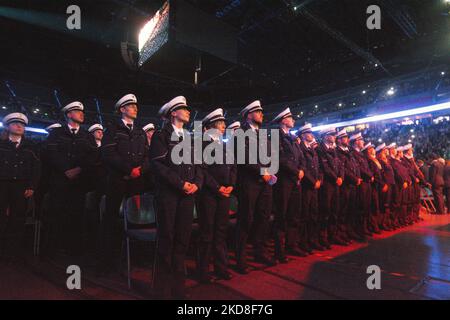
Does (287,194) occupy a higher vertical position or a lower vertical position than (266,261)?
higher

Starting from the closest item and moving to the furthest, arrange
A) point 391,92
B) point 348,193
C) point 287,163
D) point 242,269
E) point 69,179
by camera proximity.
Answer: point 242,269, point 287,163, point 69,179, point 348,193, point 391,92

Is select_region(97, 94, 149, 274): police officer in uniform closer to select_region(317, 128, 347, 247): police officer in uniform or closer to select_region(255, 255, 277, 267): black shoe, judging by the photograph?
select_region(255, 255, 277, 267): black shoe

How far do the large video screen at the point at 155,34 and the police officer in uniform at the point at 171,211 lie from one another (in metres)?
3.21

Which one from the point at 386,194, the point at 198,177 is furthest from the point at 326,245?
the point at 198,177

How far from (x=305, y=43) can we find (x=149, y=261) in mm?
8723

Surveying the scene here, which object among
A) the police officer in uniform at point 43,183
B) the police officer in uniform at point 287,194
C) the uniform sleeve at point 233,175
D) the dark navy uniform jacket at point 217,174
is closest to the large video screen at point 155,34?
the police officer in uniform at point 43,183

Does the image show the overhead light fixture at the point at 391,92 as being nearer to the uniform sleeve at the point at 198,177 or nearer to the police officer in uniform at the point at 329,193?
the police officer in uniform at the point at 329,193

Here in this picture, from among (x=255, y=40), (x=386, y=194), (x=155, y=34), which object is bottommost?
(x=386, y=194)

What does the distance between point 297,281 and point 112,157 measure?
2.59 metres

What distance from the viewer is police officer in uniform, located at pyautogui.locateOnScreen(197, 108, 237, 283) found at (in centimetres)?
313

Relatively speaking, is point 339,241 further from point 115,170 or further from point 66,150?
point 66,150

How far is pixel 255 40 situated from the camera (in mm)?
8906

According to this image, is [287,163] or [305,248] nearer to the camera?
[287,163]

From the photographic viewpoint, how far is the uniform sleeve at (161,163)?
2637mm
